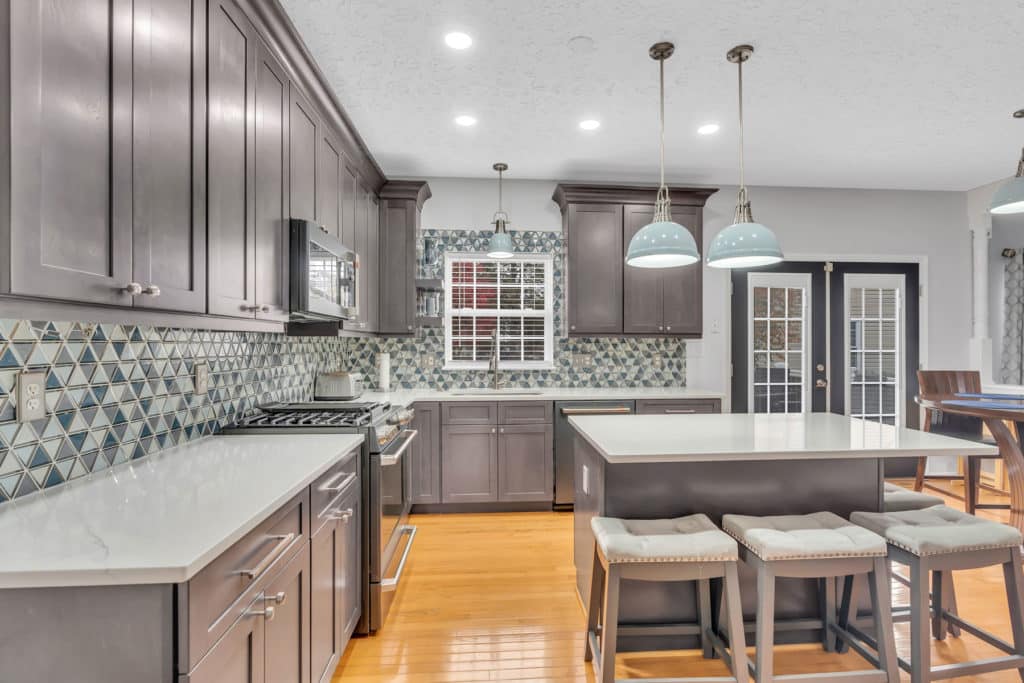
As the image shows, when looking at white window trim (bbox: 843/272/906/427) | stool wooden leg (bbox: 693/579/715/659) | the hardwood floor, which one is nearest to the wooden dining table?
the hardwood floor

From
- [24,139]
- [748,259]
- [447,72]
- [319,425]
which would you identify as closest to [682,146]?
[748,259]

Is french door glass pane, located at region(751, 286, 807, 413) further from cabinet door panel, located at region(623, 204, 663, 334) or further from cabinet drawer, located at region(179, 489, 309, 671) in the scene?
cabinet drawer, located at region(179, 489, 309, 671)

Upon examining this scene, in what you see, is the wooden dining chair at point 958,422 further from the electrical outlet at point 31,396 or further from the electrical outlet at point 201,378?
the electrical outlet at point 31,396

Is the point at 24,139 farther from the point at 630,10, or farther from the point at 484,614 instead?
the point at 484,614

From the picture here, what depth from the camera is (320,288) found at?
8.02 feet

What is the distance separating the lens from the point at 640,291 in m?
4.30

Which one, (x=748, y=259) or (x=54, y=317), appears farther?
(x=748, y=259)

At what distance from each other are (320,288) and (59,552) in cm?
160

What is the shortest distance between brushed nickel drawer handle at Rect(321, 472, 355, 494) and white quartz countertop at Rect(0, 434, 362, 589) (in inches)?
3.9

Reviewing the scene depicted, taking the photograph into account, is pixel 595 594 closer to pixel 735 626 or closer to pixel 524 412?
pixel 735 626

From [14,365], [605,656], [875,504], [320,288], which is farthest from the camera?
[320,288]

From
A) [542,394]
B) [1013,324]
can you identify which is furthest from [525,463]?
[1013,324]

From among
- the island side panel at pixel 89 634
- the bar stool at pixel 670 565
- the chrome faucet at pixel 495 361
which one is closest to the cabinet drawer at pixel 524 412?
the chrome faucet at pixel 495 361

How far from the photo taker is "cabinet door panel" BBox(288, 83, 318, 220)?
2.34 meters
